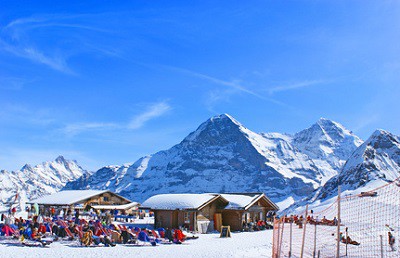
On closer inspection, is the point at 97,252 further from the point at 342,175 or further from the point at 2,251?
the point at 342,175

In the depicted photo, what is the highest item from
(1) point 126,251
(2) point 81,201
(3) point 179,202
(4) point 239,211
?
(3) point 179,202

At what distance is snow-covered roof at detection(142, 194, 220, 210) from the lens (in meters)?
35.0

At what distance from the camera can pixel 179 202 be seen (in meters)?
35.8

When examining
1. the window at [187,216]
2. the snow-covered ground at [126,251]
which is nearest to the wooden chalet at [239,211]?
the window at [187,216]

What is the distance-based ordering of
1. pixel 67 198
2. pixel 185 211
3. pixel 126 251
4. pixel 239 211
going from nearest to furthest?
pixel 126 251 → pixel 185 211 → pixel 239 211 → pixel 67 198

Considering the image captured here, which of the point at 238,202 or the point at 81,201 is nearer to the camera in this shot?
the point at 238,202

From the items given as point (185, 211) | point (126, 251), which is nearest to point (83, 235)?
point (126, 251)

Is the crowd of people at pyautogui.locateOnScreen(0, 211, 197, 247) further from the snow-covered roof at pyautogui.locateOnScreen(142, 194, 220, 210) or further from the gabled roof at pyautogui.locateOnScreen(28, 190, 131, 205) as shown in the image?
the gabled roof at pyautogui.locateOnScreen(28, 190, 131, 205)

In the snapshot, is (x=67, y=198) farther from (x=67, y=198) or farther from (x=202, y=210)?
(x=202, y=210)

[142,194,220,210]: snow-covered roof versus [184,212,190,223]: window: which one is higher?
[142,194,220,210]: snow-covered roof

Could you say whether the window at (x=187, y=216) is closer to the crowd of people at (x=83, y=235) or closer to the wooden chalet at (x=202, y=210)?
the wooden chalet at (x=202, y=210)

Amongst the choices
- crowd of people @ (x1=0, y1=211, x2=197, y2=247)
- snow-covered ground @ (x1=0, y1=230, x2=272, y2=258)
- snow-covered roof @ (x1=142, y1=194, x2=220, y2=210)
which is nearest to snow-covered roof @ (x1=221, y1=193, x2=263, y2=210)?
snow-covered roof @ (x1=142, y1=194, x2=220, y2=210)

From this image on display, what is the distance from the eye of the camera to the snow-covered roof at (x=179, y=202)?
115 feet

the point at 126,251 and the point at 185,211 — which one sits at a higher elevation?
the point at 185,211
